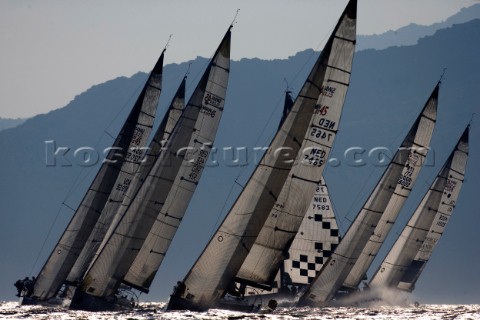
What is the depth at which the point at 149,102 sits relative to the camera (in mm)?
49094

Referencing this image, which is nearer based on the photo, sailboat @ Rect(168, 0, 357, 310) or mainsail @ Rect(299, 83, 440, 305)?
sailboat @ Rect(168, 0, 357, 310)

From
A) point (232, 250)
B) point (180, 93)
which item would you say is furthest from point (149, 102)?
point (232, 250)

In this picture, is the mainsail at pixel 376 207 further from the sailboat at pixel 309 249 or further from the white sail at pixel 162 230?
the white sail at pixel 162 230

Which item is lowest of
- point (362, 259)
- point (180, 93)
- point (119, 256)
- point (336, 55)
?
point (119, 256)

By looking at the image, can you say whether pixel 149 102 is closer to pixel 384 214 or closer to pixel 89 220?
pixel 89 220

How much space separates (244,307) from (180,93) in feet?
44.2

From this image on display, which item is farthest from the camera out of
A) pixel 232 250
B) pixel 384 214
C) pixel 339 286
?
pixel 384 214

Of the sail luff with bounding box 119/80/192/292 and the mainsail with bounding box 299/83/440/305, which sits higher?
the mainsail with bounding box 299/83/440/305

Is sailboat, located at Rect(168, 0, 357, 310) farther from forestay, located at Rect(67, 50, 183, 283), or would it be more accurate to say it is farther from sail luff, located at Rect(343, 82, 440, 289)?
sail luff, located at Rect(343, 82, 440, 289)

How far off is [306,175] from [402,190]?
15625 millimetres

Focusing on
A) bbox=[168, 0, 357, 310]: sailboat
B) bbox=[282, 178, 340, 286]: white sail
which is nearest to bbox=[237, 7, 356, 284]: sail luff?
bbox=[168, 0, 357, 310]: sailboat

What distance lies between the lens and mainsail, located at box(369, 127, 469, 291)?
59.3 metres

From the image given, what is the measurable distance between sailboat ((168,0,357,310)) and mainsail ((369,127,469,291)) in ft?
68.4

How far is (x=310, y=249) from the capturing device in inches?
2164
